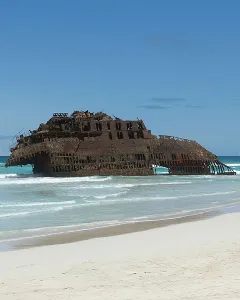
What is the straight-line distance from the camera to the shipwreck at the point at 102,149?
1486 inches

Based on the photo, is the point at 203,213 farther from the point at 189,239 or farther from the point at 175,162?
the point at 175,162

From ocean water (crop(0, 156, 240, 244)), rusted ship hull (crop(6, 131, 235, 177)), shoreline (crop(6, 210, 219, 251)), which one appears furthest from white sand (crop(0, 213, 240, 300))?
rusted ship hull (crop(6, 131, 235, 177))

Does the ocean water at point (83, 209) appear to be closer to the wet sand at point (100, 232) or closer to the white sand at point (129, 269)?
the wet sand at point (100, 232)

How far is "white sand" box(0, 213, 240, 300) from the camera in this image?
6051 mm

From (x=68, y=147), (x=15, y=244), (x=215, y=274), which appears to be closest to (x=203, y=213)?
(x=15, y=244)

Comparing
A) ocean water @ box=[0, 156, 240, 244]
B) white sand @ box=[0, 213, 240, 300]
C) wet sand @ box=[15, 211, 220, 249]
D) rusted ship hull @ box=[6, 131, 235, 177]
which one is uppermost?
rusted ship hull @ box=[6, 131, 235, 177]

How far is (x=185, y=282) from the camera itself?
6484 millimetres

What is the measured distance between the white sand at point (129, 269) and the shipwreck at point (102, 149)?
2694cm

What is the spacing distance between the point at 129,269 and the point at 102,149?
103ft

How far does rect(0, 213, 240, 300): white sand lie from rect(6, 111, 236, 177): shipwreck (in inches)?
1060

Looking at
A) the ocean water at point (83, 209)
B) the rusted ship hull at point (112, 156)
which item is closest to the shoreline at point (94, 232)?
the ocean water at point (83, 209)

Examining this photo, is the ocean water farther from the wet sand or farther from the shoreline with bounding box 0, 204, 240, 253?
the wet sand

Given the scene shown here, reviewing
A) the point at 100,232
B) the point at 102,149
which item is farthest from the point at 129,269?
the point at 102,149

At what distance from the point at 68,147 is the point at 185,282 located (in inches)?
1255
